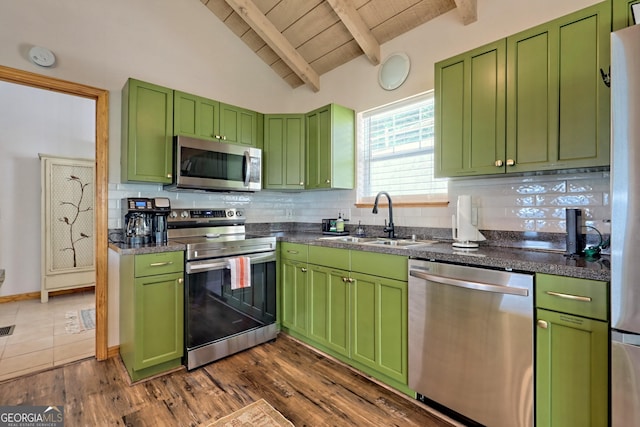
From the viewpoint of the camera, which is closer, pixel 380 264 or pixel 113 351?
pixel 380 264

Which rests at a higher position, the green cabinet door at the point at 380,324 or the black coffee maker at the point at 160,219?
the black coffee maker at the point at 160,219

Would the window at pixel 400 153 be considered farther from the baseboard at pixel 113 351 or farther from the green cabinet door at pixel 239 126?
the baseboard at pixel 113 351

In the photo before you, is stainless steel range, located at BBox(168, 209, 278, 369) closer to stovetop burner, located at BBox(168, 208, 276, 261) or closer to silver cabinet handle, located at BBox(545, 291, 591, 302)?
stovetop burner, located at BBox(168, 208, 276, 261)

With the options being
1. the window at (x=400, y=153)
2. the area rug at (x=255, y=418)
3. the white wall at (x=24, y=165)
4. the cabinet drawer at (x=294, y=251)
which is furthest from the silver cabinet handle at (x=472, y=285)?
the white wall at (x=24, y=165)

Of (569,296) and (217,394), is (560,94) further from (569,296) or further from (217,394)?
(217,394)

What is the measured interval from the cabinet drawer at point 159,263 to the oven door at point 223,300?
0.29 ft

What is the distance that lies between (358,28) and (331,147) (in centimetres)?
109

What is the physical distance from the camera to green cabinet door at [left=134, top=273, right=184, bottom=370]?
2146 millimetres

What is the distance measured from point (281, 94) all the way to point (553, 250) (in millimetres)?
Result: 3287

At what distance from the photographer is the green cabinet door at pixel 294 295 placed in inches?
107

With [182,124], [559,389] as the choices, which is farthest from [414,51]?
[559,389]

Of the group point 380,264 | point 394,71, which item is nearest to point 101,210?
point 380,264

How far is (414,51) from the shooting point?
273 centimetres

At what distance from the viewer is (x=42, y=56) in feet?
7.59
